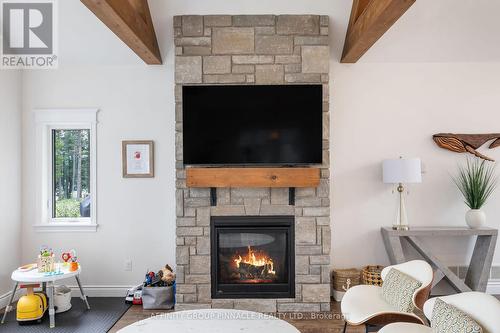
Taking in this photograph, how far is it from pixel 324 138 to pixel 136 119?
80.9 inches

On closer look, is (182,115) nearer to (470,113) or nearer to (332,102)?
(332,102)

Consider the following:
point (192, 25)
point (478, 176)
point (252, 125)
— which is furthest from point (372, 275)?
point (192, 25)

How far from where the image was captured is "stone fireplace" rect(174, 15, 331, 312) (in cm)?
342

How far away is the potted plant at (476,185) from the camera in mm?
3674

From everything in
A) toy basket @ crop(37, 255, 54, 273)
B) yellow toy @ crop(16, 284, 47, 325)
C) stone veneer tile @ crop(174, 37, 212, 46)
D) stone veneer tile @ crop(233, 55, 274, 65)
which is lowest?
yellow toy @ crop(16, 284, 47, 325)

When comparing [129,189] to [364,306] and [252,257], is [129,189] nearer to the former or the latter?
[252,257]

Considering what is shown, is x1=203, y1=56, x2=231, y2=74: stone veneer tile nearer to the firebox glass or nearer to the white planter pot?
the firebox glass

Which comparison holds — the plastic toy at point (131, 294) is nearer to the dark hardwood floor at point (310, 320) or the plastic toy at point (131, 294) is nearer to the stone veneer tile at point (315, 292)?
the dark hardwood floor at point (310, 320)

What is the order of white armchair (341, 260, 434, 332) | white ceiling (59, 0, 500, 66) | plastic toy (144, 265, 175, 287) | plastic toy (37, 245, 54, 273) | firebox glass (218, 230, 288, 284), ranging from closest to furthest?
white armchair (341, 260, 434, 332) → plastic toy (37, 245, 54, 273) → white ceiling (59, 0, 500, 66) → firebox glass (218, 230, 288, 284) → plastic toy (144, 265, 175, 287)

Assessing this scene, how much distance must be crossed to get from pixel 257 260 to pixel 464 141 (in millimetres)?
2547

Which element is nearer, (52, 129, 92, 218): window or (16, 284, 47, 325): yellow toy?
(16, 284, 47, 325): yellow toy

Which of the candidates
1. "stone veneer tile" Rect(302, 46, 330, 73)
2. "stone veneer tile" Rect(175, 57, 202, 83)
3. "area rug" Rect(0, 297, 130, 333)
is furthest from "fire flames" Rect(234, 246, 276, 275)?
"stone veneer tile" Rect(302, 46, 330, 73)

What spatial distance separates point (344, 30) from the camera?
3.60 metres

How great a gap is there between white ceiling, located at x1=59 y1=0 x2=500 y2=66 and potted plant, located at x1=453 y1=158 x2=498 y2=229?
117 centimetres
